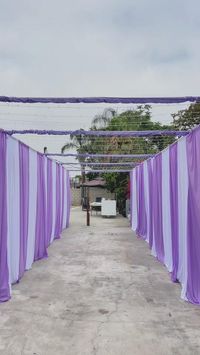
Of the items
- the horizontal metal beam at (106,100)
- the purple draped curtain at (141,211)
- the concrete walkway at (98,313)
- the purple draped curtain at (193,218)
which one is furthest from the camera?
the purple draped curtain at (141,211)

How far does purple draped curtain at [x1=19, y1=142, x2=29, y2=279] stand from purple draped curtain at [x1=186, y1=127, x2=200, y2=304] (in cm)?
272

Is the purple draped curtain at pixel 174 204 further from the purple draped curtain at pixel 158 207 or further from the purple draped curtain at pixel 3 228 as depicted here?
the purple draped curtain at pixel 3 228

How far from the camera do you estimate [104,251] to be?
9555mm

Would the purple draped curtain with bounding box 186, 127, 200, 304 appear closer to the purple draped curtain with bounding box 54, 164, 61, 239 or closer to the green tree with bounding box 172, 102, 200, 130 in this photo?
the purple draped curtain with bounding box 54, 164, 61, 239

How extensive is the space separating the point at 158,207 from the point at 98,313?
Result: 13.7 ft

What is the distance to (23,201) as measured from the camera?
683cm

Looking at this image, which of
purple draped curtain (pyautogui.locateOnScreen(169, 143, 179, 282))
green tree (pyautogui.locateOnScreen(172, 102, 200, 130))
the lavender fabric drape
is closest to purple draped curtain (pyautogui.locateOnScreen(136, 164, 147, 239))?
the lavender fabric drape

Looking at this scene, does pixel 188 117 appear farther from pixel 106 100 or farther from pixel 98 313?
pixel 98 313

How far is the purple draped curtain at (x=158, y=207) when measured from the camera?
8188mm

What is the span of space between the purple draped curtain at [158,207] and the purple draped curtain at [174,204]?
4.20 feet

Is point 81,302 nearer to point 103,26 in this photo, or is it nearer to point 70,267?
point 70,267

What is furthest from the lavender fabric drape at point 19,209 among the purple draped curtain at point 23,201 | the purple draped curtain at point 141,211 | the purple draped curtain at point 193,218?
the purple draped curtain at point 141,211

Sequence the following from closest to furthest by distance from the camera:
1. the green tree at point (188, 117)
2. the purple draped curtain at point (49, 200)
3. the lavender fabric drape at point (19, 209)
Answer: the lavender fabric drape at point (19, 209) → the purple draped curtain at point (49, 200) → the green tree at point (188, 117)

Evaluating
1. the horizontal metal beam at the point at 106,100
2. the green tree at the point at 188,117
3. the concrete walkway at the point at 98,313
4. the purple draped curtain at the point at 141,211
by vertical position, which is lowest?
the concrete walkway at the point at 98,313
